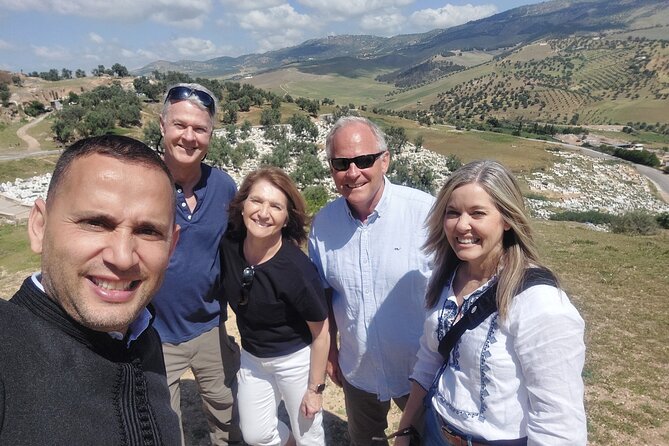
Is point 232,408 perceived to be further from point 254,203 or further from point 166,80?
point 166,80

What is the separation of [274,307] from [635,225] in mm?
22331

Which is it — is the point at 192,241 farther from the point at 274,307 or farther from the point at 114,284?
the point at 114,284

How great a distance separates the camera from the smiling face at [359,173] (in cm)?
301

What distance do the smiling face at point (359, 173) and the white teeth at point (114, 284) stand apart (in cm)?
177

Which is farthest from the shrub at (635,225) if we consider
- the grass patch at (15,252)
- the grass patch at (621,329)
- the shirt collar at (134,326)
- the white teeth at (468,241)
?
the grass patch at (15,252)

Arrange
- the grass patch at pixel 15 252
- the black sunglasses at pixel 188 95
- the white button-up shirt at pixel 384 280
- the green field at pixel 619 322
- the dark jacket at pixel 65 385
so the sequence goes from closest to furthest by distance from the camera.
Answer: the dark jacket at pixel 65 385 < the white button-up shirt at pixel 384 280 < the black sunglasses at pixel 188 95 < the green field at pixel 619 322 < the grass patch at pixel 15 252

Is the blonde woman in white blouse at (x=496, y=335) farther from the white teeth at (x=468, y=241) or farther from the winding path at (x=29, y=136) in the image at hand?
the winding path at (x=29, y=136)

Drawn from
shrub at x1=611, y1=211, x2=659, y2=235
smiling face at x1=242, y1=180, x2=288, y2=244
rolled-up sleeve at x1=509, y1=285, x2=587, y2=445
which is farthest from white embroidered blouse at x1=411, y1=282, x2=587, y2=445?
shrub at x1=611, y1=211, x2=659, y2=235

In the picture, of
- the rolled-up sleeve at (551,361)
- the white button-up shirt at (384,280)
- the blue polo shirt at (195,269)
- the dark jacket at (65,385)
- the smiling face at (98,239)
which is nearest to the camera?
the dark jacket at (65,385)

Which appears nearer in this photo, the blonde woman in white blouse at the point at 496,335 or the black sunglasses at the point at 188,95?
the blonde woman in white blouse at the point at 496,335

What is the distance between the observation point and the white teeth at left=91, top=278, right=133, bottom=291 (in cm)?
152

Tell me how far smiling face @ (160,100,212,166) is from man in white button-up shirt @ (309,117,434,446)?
Answer: 41.4 inches

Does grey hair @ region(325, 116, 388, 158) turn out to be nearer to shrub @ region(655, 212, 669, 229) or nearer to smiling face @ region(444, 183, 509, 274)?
smiling face @ region(444, 183, 509, 274)

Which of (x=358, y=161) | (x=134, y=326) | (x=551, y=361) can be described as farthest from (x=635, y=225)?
(x=134, y=326)
